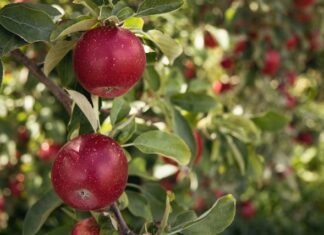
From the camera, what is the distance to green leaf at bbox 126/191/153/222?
51.0 inches

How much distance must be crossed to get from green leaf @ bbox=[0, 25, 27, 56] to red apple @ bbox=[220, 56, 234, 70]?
210cm

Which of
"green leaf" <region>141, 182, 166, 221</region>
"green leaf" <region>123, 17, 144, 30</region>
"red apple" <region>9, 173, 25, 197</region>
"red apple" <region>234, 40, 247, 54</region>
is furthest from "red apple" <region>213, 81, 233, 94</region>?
"green leaf" <region>123, 17, 144, 30</region>

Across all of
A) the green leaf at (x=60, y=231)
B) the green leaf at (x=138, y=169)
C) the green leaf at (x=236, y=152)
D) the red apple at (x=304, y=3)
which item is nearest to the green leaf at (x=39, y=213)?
the green leaf at (x=60, y=231)

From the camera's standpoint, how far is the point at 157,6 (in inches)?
41.1

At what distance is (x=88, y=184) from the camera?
3.11 ft

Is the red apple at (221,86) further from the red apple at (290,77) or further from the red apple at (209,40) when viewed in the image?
the red apple at (290,77)

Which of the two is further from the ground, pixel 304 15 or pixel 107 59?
pixel 107 59

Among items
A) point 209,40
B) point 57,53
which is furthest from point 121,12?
point 209,40

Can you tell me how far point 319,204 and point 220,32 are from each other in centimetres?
316

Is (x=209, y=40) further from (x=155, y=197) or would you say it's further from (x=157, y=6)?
(x=157, y=6)

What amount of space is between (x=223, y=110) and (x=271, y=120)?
0.49 feet

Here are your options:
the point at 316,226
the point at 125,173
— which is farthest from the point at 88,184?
the point at 316,226

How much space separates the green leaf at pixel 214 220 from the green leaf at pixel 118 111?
0.23 metres

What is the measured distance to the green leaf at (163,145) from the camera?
1.10 metres
